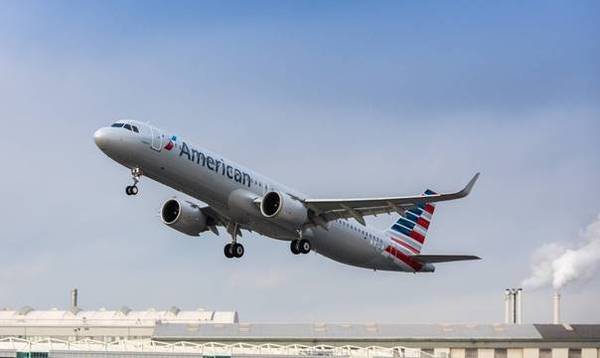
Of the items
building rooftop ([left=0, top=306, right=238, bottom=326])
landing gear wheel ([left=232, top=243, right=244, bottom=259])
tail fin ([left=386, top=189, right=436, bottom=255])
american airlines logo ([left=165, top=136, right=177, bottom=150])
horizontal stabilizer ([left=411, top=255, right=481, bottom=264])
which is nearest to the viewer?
american airlines logo ([left=165, top=136, right=177, bottom=150])

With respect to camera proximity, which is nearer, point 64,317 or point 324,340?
point 324,340

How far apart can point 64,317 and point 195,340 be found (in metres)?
36.6

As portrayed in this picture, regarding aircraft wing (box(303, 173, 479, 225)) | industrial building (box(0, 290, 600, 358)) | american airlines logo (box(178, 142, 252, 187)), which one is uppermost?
american airlines logo (box(178, 142, 252, 187))

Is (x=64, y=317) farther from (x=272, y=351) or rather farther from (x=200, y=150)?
(x=200, y=150)

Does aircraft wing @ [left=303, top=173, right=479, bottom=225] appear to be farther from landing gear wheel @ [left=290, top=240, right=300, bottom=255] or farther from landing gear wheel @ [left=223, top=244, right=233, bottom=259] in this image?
landing gear wheel @ [left=223, top=244, right=233, bottom=259]

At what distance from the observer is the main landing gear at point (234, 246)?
284ft

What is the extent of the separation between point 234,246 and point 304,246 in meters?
5.33

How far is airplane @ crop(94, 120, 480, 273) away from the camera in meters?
75.4

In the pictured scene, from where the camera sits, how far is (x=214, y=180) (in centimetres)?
7794

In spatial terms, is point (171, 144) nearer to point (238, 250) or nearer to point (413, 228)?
point (238, 250)

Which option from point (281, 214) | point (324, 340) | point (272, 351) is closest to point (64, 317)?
point (324, 340)

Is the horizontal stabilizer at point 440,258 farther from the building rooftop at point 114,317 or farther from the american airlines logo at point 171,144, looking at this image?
the building rooftop at point 114,317

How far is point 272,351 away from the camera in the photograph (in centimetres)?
10162

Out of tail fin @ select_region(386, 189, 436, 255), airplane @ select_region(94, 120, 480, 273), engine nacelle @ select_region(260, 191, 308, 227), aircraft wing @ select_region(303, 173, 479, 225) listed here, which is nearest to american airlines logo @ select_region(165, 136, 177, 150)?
airplane @ select_region(94, 120, 480, 273)
